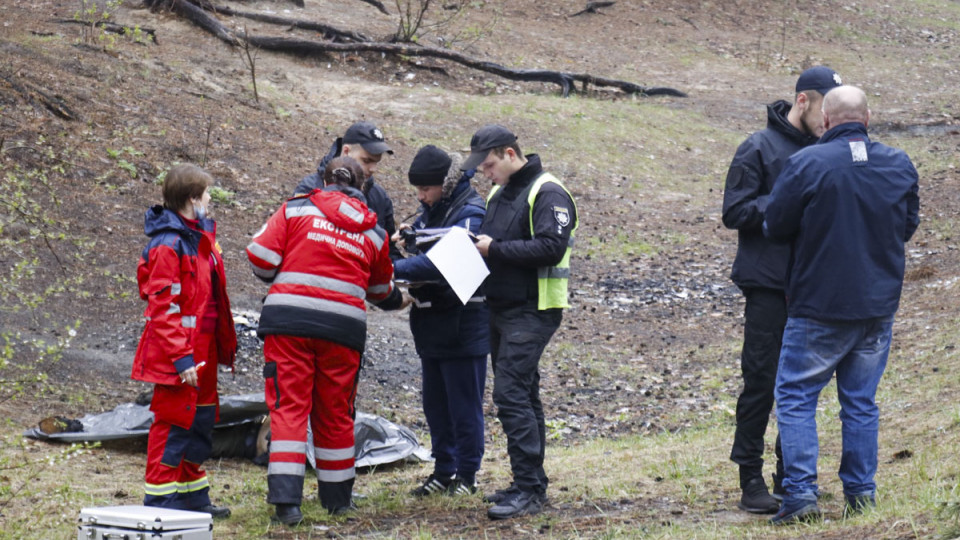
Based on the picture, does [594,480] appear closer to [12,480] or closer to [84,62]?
[12,480]

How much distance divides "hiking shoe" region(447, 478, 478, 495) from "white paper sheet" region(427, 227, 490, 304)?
122cm

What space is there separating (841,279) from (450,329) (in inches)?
86.5

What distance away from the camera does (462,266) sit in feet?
17.9

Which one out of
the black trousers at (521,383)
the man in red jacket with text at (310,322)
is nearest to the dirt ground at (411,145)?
the man in red jacket with text at (310,322)

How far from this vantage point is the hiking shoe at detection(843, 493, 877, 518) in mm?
4738

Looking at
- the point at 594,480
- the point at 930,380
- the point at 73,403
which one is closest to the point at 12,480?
the point at 73,403

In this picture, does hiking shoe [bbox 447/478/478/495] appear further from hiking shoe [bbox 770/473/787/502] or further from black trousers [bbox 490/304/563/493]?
hiking shoe [bbox 770/473/787/502]

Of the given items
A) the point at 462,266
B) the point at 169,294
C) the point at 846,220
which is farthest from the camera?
the point at 462,266

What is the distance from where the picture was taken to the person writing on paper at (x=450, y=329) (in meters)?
5.86

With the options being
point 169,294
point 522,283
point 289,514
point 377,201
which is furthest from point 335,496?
point 377,201

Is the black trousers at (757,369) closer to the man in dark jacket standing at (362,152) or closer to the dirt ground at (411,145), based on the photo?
the man in dark jacket standing at (362,152)

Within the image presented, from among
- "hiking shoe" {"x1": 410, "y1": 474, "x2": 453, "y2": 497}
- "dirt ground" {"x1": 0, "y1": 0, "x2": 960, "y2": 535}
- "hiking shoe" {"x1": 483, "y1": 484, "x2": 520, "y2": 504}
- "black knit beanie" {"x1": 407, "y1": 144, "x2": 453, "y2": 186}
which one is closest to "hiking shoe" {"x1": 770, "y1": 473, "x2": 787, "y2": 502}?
"hiking shoe" {"x1": 483, "y1": 484, "x2": 520, "y2": 504}

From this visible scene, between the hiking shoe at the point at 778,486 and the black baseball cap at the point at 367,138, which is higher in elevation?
the black baseball cap at the point at 367,138

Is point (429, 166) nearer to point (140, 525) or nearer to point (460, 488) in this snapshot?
point (460, 488)
